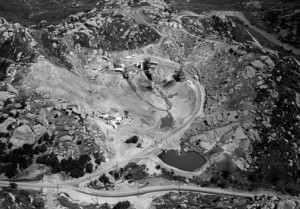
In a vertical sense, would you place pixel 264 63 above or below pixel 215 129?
above

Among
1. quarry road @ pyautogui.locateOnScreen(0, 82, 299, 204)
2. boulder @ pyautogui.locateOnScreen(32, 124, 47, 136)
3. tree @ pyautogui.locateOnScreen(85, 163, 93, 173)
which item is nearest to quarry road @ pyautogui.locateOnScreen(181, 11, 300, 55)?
quarry road @ pyautogui.locateOnScreen(0, 82, 299, 204)

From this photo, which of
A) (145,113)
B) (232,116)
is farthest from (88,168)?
(232,116)

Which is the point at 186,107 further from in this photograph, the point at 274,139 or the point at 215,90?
the point at 274,139

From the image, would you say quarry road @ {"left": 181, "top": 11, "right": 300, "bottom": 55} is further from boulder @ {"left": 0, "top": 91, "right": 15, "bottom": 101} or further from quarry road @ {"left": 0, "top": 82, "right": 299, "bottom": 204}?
boulder @ {"left": 0, "top": 91, "right": 15, "bottom": 101}

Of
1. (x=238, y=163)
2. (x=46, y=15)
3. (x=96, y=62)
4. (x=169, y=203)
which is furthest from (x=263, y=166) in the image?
(x=46, y=15)

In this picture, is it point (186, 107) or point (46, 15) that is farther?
point (46, 15)

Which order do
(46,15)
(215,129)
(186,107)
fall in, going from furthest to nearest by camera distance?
(46,15)
(186,107)
(215,129)

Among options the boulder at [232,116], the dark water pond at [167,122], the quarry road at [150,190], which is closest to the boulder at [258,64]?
the boulder at [232,116]

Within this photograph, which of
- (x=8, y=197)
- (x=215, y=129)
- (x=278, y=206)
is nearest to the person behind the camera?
(x=8, y=197)
